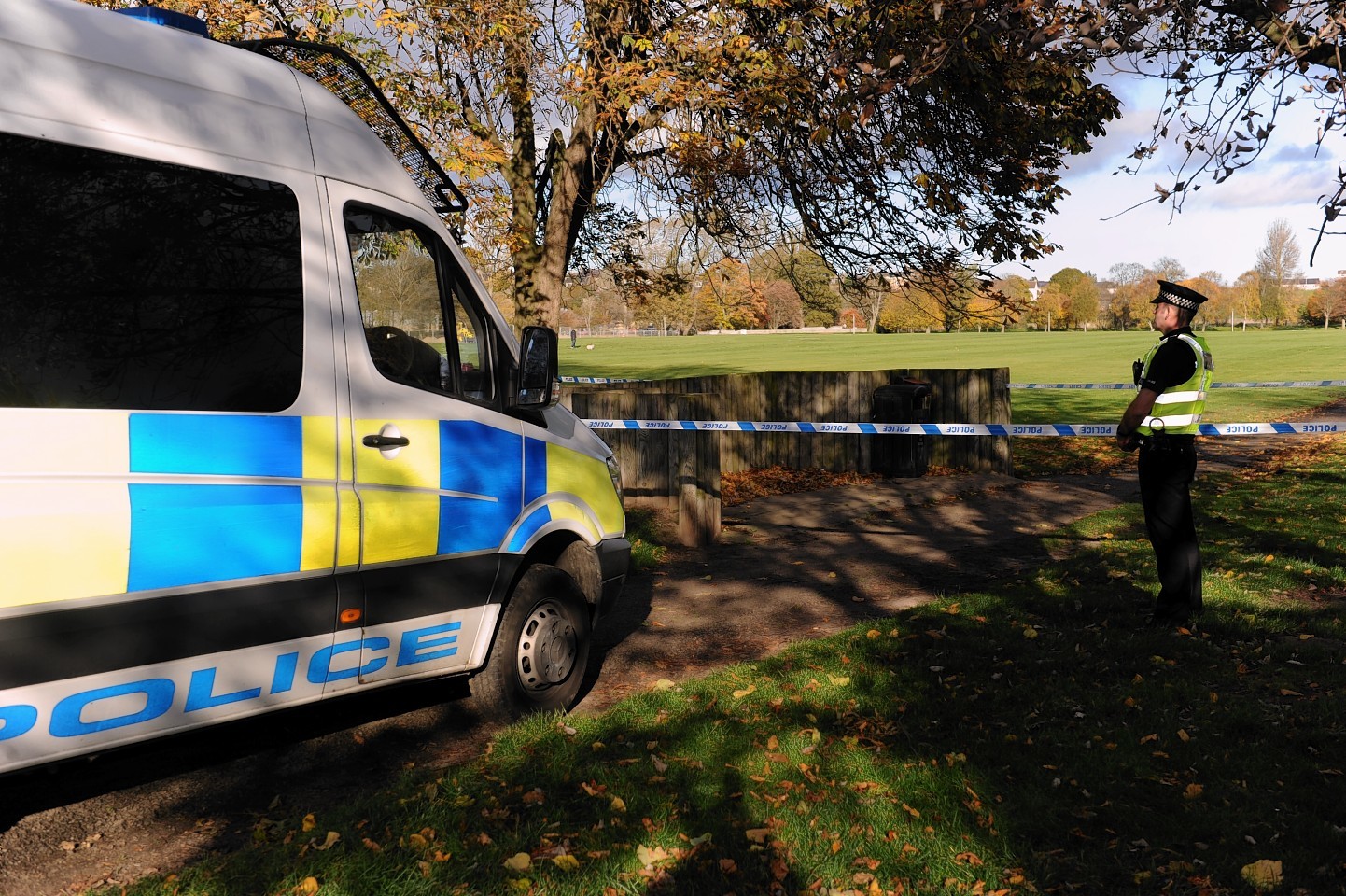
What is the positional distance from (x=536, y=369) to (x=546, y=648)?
127 cm

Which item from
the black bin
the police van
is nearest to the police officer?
the police van

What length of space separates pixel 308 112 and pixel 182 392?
124 centimetres

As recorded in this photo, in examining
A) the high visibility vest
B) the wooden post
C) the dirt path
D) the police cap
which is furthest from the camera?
the wooden post

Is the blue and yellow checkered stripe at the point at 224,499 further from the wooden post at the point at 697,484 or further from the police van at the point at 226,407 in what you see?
the wooden post at the point at 697,484

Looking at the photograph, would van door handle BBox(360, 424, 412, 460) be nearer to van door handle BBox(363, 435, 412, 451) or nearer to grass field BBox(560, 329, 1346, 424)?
van door handle BBox(363, 435, 412, 451)

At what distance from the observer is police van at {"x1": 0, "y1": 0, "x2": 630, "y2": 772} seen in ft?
10.0

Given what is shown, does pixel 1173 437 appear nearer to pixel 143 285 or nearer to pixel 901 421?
pixel 143 285

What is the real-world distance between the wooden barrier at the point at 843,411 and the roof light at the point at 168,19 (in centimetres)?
906

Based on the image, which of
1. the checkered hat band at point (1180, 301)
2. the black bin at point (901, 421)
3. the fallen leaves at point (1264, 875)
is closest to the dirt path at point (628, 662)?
the black bin at point (901, 421)

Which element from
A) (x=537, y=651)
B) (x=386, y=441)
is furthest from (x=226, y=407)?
(x=537, y=651)

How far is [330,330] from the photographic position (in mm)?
3904

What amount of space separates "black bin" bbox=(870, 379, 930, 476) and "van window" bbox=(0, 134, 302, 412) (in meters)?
10.1

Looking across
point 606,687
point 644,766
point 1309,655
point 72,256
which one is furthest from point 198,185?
point 1309,655

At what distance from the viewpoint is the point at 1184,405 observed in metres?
6.10
